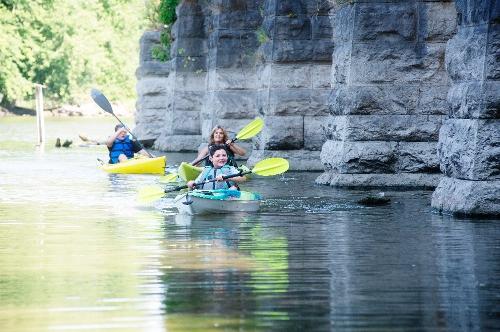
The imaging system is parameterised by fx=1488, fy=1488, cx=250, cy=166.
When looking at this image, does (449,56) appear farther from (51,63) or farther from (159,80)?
(51,63)

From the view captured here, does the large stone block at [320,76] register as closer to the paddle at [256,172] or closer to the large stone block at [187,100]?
the paddle at [256,172]

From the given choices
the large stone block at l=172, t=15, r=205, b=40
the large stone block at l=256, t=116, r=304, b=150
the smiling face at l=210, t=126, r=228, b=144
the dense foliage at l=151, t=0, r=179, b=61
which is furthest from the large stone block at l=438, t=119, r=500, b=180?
the dense foliage at l=151, t=0, r=179, b=61

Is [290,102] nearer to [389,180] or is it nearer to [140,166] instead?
[140,166]

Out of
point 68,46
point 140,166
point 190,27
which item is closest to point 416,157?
point 140,166

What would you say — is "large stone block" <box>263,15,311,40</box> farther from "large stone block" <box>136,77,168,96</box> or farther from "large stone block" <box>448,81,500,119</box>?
"large stone block" <box>136,77,168,96</box>

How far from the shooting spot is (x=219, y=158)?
711 inches

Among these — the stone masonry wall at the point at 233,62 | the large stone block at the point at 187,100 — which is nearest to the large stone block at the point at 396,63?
the stone masonry wall at the point at 233,62

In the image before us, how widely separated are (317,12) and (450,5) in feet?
20.2

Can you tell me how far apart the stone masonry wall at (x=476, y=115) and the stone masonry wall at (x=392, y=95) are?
4230 millimetres

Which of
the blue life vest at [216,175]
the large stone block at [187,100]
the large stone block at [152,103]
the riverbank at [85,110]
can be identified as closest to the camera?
the blue life vest at [216,175]

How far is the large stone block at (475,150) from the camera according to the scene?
1563 cm

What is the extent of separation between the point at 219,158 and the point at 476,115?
358 cm

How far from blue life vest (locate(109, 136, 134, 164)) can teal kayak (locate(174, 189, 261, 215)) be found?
40.0ft

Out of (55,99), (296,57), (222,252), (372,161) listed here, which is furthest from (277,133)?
(55,99)
